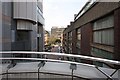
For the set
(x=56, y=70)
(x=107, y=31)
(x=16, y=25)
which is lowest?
(x=56, y=70)

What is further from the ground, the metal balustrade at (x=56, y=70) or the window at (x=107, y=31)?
the window at (x=107, y=31)

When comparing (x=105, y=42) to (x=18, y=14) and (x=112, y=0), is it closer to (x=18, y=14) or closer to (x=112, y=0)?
(x=112, y=0)

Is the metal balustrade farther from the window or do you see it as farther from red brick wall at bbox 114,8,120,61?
the window

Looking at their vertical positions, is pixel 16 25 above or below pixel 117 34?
above

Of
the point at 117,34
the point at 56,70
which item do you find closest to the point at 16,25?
the point at 117,34

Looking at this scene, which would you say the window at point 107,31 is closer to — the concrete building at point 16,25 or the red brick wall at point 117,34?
the red brick wall at point 117,34

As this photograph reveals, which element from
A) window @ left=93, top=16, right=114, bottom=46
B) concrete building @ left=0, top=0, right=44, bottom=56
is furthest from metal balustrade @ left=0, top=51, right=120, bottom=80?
concrete building @ left=0, top=0, right=44, bottom=56

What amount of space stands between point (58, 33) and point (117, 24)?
125 meters

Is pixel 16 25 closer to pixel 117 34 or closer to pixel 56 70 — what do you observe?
pixel 117 34

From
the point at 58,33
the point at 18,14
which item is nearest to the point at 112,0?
the point at 18,14

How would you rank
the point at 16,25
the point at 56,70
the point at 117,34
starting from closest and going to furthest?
the point at 56,70 → the point at 117,34 → the point at 16,25

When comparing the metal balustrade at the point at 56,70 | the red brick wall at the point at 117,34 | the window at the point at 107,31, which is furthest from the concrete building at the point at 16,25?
the metal balustrade at the point at 56,70

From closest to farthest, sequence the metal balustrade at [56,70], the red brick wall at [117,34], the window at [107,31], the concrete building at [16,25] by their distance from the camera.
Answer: the metal balustrade at [56,70] < the red brick wall at [117,34] < the window at [107,31] < the concrete building at [16,25]

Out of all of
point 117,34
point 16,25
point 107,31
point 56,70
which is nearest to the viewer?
point 56,70
